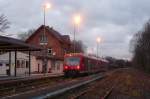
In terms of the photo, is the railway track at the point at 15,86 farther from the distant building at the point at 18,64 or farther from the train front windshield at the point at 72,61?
the distant building at the point at 18,64

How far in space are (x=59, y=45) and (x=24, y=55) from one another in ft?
108

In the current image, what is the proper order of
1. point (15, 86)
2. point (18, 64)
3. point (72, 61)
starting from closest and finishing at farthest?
point (15, 86) < point (72, 61) < point (18, 64)

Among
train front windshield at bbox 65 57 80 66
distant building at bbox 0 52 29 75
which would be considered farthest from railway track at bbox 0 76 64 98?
distant building at bbox 0 52 29 75

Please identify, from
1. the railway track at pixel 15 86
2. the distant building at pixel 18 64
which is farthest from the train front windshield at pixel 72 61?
the distant building at pixel 18 64

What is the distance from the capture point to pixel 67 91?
23.2m

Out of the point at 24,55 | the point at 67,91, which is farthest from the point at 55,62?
the point at 67,91

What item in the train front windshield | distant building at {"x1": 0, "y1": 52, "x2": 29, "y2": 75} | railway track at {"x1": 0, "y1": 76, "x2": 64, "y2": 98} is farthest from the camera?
distant building at {"x1": 0, "y1": 52, "x2": 29, "y2": 75}

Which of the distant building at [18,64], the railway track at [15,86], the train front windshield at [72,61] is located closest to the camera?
the railway track at [15,86]

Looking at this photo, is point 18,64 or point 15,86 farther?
point 18,64

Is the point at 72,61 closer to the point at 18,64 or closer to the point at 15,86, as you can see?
the point at 15,86

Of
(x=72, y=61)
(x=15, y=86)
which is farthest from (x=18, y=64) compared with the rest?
(x=15, y=86)

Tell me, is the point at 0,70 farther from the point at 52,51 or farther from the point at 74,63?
the point at 52,51

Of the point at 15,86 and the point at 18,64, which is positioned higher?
the point at 18,64

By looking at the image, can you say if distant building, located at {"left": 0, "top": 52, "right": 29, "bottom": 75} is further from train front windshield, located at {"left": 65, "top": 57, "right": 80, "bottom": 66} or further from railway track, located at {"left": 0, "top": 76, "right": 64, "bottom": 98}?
railway track, located at {"left": 0, "top": 76, "right": 64, "bottom": 98}
